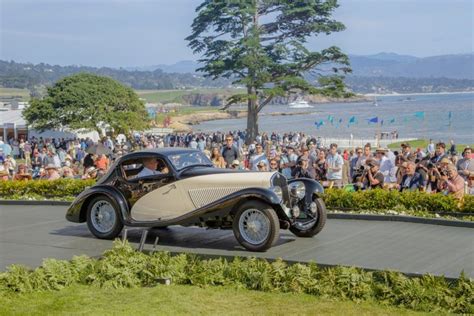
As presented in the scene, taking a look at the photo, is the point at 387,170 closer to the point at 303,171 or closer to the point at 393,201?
the point at 303,171

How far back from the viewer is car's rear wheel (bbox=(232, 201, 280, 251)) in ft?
32.8

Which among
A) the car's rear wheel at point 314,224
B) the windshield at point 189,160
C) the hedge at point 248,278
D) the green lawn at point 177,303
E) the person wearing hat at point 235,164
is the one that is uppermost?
the windshield at point 189,160

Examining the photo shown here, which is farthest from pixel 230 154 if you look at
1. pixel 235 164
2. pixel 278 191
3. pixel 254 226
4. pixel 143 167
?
pixel 254 226

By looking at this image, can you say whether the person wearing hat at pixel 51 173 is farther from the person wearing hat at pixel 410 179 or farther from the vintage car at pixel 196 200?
the person wearing hat at pixel 410 179

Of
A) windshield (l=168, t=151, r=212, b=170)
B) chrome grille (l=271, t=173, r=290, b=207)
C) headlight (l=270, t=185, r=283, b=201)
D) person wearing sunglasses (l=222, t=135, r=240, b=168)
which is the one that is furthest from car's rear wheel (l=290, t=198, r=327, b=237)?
person wearing sunglasses (l=222, t=135, r=240, b=168)

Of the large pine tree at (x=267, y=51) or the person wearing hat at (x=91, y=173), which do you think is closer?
the person wearing hat at (x=91, y=173)

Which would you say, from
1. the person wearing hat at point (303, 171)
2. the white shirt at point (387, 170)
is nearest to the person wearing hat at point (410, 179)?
the white shirt at point (387, 170)

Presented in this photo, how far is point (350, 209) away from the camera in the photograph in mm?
13789

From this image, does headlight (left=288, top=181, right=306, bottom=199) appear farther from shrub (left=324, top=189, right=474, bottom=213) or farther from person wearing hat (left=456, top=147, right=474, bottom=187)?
person wearing hat (left=456, top=147, right=474, bottom=187)

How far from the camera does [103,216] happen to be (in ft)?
38.9

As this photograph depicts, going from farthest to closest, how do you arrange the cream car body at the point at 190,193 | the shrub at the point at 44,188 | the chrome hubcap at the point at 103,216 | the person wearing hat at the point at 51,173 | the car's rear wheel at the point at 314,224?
the person wearing hat at the point at 51,173 < the shrub at the point at 44,188 < the chrome hubcap at the point at 103,216 < the car's rear wheel at the point at 314,224 < the cream car body at the point at 190,193

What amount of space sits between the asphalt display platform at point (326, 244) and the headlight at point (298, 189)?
0.77 m

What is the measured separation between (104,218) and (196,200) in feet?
6.77

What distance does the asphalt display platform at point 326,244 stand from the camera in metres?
9.23
